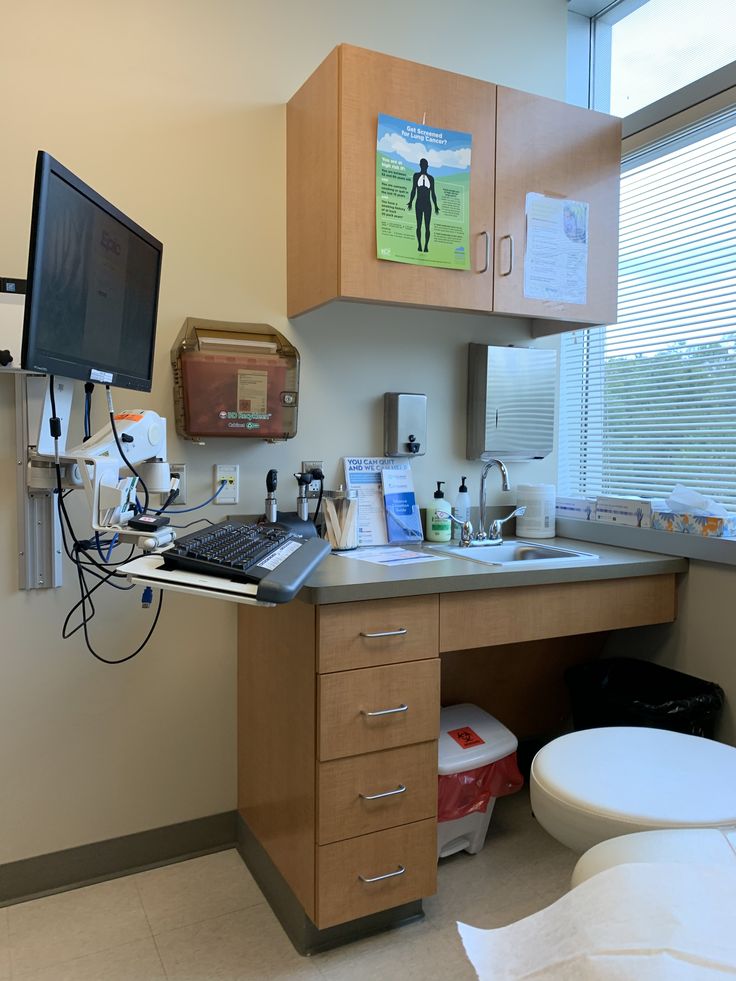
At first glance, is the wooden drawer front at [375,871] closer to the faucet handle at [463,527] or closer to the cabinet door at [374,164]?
the faucet handle at [463,527]

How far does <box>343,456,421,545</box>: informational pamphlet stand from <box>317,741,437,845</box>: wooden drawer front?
75 cm

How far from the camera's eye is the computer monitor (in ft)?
4.17

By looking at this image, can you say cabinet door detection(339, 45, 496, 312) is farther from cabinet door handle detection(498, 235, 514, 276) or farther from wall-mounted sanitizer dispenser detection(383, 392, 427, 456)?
wall-mounted sanitizer dispenser detection(383, 392, 427, 456)

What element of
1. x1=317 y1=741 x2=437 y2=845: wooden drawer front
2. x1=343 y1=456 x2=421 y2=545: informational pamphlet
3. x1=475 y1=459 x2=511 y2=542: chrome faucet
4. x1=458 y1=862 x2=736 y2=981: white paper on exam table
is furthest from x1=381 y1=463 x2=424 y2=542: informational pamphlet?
x1=458 y1=862 x2=736 y2=981: white paper on exam table

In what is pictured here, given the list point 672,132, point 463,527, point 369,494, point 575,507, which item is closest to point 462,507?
point 463,527

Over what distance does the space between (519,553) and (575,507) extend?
0.99 feet

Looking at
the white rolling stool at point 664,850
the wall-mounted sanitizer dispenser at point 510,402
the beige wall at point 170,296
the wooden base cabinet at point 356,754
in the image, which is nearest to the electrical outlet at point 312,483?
the beige wall at point 170,296

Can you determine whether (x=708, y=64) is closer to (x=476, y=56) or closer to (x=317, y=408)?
(x=476, y=56)

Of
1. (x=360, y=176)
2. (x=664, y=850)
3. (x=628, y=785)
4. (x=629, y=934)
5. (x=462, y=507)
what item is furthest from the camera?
(x=462, y=507)

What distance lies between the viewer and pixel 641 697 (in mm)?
2223

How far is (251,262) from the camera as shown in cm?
215

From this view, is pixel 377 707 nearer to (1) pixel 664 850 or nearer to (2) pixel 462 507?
(1) pixel 664 850

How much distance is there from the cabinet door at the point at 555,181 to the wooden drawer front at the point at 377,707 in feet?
3.81

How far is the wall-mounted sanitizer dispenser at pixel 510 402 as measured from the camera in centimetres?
249
